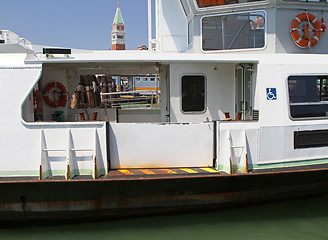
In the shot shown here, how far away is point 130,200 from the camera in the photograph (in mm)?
5438

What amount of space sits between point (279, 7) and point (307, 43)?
2.83 feet

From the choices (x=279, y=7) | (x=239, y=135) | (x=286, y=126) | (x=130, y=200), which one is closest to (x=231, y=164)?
(x=239, y=135)

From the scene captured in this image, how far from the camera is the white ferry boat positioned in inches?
207

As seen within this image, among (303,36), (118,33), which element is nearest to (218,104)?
(303,36)

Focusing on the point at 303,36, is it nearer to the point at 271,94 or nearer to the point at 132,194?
the point at 271,94

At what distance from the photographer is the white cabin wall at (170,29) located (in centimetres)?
753

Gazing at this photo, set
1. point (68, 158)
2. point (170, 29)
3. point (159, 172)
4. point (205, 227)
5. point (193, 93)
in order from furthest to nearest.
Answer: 1. point (170, 29)
2. point (193, 93)
3. point (205, 227)
4. point (159, 172)
5. point (68, 158)

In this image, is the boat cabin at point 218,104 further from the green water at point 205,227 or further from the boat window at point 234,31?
the green water at point 205,227

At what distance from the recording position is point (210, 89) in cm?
647

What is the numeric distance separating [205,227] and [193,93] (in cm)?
238

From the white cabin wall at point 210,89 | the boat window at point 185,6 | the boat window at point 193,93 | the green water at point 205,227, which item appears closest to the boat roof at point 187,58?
the white cabin wall at point 210,89

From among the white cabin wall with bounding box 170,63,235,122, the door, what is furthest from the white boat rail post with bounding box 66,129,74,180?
the door

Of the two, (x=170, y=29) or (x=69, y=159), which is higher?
(x=170, y=29)

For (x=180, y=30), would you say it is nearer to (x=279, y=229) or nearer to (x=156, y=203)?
(x=156, y=203)
